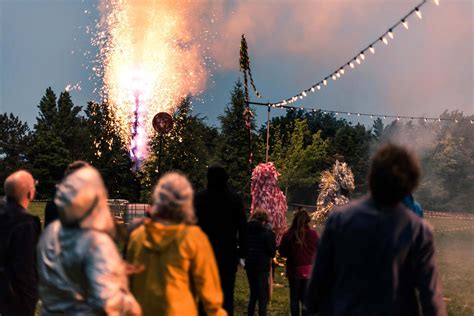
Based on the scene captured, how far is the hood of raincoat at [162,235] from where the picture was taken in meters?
4.20

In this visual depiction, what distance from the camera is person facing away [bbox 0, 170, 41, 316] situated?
607 centimetres

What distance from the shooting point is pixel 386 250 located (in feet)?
12.4

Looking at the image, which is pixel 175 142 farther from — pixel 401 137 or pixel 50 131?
pixel 401 137

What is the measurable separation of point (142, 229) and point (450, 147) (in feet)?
252

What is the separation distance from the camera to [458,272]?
65.8ft

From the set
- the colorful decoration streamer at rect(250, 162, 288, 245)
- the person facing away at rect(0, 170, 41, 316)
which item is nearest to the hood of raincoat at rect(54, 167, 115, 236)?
the person facing away at rect(0, 170, 41, 316)

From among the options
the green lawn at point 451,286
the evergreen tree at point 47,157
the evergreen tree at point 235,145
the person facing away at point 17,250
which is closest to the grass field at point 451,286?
the green lawn at point 451,286

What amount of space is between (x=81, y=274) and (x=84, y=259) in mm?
118

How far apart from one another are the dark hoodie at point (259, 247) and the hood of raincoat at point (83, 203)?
18.8 ft

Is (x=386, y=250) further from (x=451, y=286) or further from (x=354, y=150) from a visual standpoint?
(x=354, y=150)

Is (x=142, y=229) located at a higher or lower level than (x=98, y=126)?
lower

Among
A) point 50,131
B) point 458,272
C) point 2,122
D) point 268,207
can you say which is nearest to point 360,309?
point 268,207

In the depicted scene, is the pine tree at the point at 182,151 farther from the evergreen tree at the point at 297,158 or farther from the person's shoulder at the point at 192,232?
the person's shoulder at the point at 192,232

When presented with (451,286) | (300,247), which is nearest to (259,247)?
(300,247)
